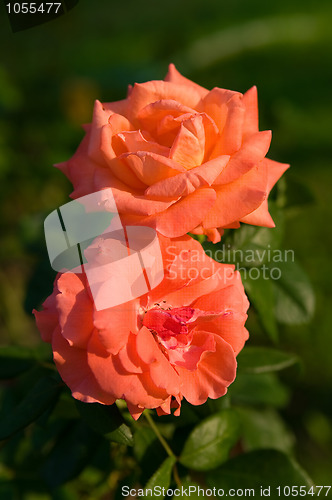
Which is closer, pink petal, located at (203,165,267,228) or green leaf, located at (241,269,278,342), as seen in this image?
pink petal, located at (203,165,267,228)

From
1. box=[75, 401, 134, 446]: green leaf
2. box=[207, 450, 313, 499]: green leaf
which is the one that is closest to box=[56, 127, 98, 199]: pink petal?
box=[75, 401, 134, 446]: green leaf

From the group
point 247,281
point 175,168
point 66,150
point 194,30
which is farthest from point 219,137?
point 194,30

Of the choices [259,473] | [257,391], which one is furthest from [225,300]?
[257,391]

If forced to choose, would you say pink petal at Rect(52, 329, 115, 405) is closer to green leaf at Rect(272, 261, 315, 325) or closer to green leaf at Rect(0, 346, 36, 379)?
green leaf at Rect(0, 346, 36, 379)

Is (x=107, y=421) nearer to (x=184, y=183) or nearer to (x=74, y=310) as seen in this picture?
(x=74, y=310)

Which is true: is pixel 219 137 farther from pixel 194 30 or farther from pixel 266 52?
pixel 194 30
